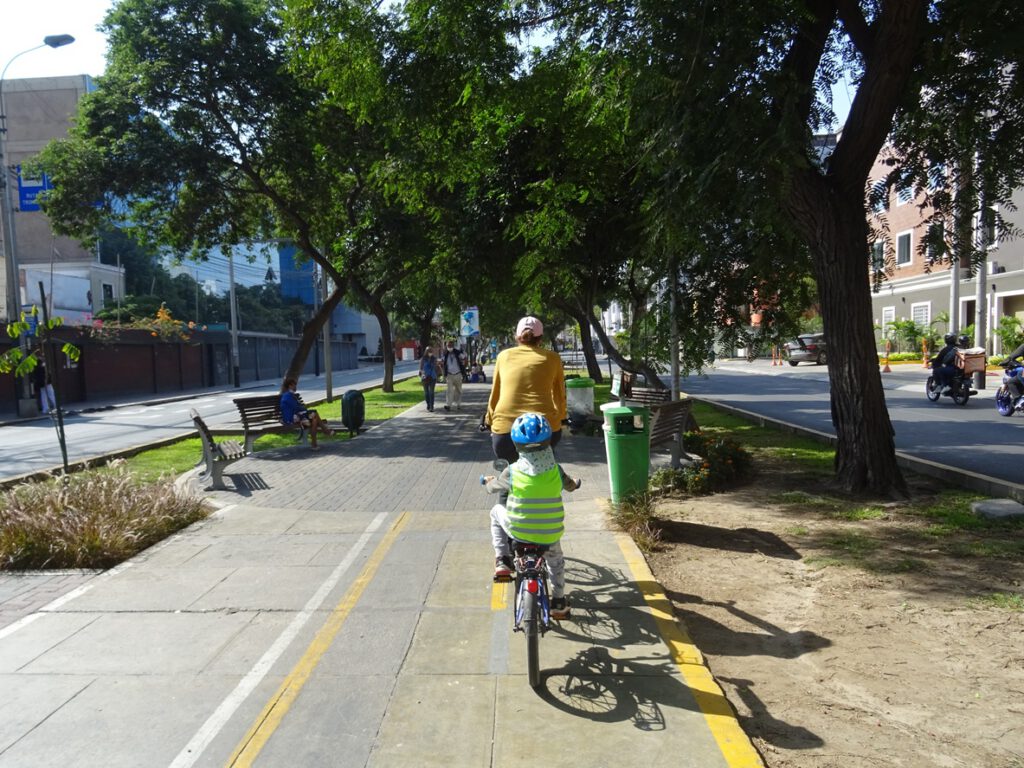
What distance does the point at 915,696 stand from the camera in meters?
3.94

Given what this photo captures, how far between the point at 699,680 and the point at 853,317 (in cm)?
554

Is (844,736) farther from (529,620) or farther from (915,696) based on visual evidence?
(529,620)

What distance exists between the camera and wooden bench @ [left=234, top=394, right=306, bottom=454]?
1323 centimetres

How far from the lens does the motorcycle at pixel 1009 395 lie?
14977 mm

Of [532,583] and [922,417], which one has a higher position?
[532,583]

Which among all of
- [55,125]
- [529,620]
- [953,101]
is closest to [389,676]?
[529,620]

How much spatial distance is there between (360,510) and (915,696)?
5.91 metres

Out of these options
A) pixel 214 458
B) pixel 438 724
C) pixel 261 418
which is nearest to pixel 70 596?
pixel 438 724

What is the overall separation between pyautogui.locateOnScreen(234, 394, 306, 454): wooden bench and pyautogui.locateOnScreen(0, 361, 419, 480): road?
2.96 meters

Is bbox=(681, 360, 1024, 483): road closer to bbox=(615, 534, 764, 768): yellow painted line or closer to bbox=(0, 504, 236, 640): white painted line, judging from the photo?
bbox=(615, 534, 764, 768): yellow painted line

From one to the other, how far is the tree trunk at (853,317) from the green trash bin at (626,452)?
253 centimetres

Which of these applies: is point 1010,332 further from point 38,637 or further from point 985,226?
point 38,637

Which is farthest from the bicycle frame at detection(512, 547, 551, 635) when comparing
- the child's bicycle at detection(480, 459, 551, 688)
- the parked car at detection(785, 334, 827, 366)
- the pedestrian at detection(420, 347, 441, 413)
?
the parked car at detection(785, 334, 827, 366)

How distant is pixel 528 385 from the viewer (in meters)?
5.20
